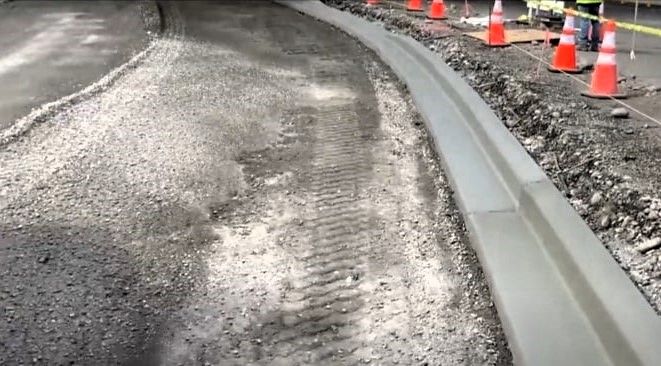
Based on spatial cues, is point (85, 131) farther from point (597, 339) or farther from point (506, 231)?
point (597, 339)

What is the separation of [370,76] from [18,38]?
7.18 m

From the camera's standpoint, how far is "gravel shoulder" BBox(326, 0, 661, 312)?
16.5ft

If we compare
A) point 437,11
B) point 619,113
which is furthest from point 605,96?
point 437,11

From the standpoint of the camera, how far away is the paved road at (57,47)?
9.69 m

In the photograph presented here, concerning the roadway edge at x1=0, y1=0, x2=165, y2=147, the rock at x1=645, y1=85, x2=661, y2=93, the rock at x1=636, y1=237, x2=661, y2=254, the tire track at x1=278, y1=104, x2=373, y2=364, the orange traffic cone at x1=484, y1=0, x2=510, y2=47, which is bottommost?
the tire track at x1=278, y1=104, x2=373, y2=364

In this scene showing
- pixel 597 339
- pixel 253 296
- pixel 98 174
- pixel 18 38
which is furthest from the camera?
pixel 18 38

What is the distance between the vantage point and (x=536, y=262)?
4.66m

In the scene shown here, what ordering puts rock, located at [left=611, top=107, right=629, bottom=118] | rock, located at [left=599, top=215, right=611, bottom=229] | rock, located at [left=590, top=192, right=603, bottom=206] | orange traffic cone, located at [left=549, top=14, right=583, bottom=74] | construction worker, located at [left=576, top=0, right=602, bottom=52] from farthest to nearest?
construction worker, located at [left=576, top=0, right=602, bottom=52] → orange traffic cone, located at [left=549, top=14, right=583, bottom=74] → rock, located at [left=611, top=107, right=629, bottom=118] → rock, located at [left=590, top=192, right=603, bottom=206] → rock, located at [left=599, top=215, right=611, bottom=229]

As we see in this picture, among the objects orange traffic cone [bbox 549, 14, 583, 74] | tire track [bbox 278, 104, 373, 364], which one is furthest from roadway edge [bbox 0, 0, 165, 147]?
orange traffic cone [bbox 549, 14, 583, 74]

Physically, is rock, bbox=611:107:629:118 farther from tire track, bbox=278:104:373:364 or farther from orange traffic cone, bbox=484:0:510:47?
orange traffic cone, bbox=484:0:510:47

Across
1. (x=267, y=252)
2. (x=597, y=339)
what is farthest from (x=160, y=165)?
(x=597, y=339)

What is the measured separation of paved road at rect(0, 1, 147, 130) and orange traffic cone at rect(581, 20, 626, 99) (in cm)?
641

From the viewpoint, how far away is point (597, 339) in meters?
3.75

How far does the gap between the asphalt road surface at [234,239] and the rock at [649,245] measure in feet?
3.45
